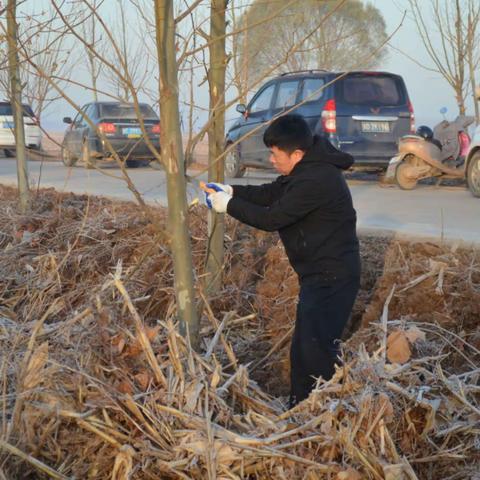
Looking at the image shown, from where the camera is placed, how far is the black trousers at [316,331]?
4238 millimetres

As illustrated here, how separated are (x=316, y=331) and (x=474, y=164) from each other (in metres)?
7.86

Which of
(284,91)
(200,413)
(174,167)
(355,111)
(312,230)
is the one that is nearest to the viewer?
(200,413)

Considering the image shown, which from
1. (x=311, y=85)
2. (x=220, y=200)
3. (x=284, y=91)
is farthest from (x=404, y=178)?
(x=220, y=200)

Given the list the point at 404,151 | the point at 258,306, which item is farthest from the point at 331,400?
the point at 404,151

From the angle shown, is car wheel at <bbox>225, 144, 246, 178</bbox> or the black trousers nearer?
the black trousers

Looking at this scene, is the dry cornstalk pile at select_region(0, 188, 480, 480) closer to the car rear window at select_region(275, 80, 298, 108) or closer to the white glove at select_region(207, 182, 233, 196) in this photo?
the white glove at select_region(207, 182, 233, 196)

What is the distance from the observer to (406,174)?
1272 cm

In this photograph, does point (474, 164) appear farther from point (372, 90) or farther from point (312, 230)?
point (312, 230)

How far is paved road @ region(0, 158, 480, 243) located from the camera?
7.29 m

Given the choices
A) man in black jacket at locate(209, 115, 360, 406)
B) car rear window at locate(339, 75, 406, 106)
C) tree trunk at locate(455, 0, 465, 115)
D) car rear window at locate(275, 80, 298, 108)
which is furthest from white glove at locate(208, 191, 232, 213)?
tree trunk at locate(455, 0, 465, 115)

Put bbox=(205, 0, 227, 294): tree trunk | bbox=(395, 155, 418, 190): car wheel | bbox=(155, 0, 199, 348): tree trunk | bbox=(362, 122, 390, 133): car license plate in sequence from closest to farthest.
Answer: bbox=(155, 0, 199, 348): tree trunk, bbox=(205, 0, 227, 294): tree trunk, bbox=(395, 155, 418, 190): car wheel, bbox=(362, 122, 390, 133): car license plate

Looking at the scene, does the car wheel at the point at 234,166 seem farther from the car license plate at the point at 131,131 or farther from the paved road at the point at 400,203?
the car license plate at the point at 131,131

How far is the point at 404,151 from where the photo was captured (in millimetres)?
12531

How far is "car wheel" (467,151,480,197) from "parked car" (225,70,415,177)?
2423 millimetres
